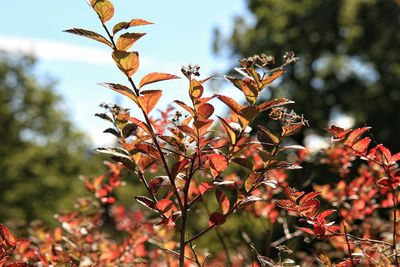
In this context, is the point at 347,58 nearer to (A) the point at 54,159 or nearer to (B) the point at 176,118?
(A) the point at 54,159

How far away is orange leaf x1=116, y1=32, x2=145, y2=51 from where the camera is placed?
154 centimetres

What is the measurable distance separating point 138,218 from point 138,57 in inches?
105

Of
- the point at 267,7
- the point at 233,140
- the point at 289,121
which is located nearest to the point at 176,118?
the point at 233,140

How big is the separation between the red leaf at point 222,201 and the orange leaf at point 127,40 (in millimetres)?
550

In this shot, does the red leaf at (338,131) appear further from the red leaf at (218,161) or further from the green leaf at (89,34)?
the green leaf at (89,34)

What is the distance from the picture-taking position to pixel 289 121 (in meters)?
1.60

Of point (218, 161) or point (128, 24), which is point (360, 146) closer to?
point (218, 161)

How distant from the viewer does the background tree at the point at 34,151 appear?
20984 mm

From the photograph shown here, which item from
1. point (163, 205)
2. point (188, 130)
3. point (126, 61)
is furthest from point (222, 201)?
point (126, 61)

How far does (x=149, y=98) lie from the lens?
157 cm

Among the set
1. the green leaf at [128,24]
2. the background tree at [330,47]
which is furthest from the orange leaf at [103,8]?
the background tree at [330,47]

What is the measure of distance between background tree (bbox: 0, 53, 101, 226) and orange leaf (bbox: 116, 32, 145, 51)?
1935cm

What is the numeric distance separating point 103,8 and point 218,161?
1.88 feet

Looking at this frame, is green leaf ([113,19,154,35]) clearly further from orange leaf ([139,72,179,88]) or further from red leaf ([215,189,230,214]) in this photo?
red leaf ([215,189,230,214])
